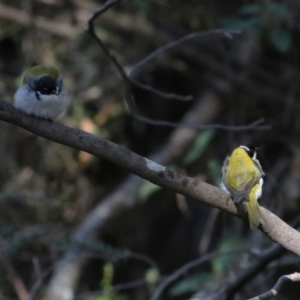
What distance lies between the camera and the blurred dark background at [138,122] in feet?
20.3

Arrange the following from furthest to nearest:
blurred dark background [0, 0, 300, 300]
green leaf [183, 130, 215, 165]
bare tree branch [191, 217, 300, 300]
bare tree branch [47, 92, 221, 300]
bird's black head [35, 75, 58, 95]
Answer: blurred dark background [0, 0, 300, 300] < bare tree branch [47, 92, 221, 300] < green leaf [183, 130, 215, 165] < bare tree branch [191, 217, 300, 300] < bird's black head [35, 75, 58, 95]

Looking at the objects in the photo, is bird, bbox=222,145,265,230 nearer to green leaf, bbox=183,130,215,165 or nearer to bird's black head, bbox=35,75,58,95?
bird's black head, bbox=35,75,58,95

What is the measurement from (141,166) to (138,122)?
383cm

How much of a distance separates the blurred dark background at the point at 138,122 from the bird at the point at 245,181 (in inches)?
96.9

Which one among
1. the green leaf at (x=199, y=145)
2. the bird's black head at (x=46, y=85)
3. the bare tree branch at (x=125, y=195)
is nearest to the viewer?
the bird's black head at (x=46, y=85)

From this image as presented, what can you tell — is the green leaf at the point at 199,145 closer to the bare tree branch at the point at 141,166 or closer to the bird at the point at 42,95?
the bird at the point at 42,95

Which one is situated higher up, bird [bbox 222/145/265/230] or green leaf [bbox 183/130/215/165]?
green leaf [bbox 183/130/215/165]

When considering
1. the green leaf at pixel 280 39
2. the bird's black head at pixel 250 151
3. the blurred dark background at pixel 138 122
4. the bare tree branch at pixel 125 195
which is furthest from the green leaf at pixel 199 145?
the bird's black head at pixel 250 151

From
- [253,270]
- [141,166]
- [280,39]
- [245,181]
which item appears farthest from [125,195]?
[141,166]

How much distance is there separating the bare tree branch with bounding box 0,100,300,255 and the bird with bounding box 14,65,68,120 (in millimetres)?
202

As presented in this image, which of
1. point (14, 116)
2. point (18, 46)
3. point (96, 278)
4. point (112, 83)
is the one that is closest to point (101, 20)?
point (112, 83)

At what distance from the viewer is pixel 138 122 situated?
259 inches

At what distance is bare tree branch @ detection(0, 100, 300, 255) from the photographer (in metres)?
2.76

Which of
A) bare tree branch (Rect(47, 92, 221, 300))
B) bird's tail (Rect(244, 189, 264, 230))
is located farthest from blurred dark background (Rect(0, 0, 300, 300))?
Answer: bird's tail (Rect(244, 189, 264, 230))
